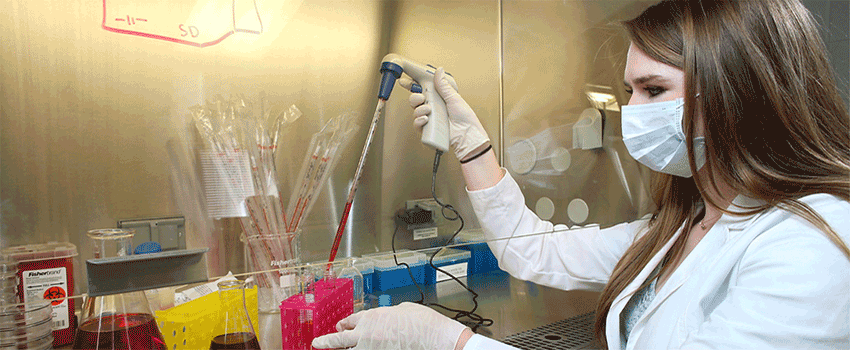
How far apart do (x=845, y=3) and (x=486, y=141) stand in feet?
4.45

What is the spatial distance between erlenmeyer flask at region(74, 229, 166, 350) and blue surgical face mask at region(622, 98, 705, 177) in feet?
3.22

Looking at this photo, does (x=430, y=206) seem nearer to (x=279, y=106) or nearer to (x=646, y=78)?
(x=279, y=106)

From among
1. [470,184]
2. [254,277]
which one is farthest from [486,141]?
[254,277]

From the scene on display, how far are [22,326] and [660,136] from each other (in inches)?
45.3

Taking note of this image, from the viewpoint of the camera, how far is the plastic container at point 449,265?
1.36 metres

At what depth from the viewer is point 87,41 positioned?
2.88ft

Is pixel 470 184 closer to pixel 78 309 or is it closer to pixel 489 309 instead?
pixel 489 309

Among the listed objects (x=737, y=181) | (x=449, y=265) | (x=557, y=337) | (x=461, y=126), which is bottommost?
(x=557, y=337)

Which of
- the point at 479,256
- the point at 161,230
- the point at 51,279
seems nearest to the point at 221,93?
the point at 161,230

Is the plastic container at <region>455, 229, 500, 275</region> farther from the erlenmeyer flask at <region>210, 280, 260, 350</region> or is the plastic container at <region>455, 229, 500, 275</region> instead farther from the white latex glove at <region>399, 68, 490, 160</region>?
the erlenmeyer flask at <region>210, 280, 260, 350</region>

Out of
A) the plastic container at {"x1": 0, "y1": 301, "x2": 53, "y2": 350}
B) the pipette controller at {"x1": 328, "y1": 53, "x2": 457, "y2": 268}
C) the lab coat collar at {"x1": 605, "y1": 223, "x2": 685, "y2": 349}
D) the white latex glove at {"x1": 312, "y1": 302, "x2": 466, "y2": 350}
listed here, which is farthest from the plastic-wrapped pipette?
the lab coat collar at {"x1": 605, "y1": 223, "x2": 685, "y2": 349}

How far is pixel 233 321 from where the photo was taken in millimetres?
792

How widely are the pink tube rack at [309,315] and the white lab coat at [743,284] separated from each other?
288 mm

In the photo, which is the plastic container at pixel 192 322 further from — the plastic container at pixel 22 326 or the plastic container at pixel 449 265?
the plastic container at pixel 449 265
